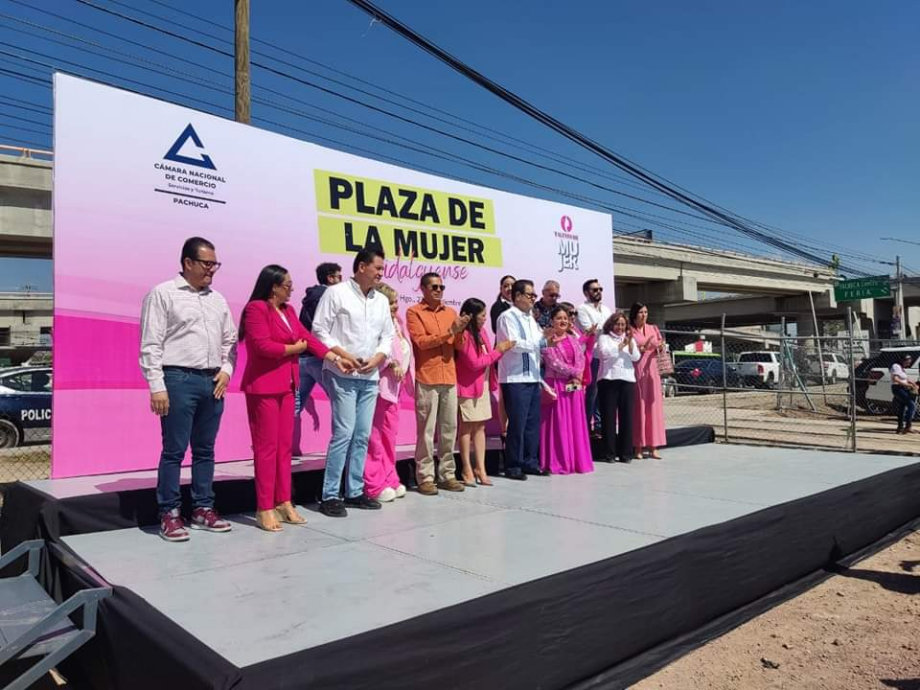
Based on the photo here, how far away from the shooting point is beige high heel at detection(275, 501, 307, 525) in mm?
3826

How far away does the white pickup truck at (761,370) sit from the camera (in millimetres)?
23562

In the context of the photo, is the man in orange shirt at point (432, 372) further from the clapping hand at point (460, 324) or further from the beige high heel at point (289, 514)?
the beige high heel at point (289, 514)

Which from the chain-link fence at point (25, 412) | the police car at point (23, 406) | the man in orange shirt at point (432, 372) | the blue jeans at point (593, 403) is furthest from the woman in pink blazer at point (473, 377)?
the police car at point (23, 406)

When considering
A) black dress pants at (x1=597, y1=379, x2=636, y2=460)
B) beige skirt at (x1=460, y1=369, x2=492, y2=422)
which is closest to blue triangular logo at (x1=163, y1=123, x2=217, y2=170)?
beige skirt at (x1=460, y1=369, x2=492, y2=422)

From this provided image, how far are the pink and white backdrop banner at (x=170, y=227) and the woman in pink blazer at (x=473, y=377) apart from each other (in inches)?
57.0

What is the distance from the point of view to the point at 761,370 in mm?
23844

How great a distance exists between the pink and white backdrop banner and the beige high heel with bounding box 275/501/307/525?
1522 mm

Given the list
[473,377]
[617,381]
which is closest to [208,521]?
[473,377]

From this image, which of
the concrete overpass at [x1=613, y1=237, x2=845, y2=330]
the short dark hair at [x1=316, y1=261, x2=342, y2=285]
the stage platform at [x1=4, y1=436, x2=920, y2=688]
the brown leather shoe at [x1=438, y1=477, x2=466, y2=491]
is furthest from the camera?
the concrete overpass at [x1=613, y1=237, x2=845, y2=330]

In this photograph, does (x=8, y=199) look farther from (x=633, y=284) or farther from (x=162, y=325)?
(x=633, y=284)

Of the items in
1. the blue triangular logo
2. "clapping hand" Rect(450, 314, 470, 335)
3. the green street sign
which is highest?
the green street sign

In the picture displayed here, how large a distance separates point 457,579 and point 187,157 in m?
3.76

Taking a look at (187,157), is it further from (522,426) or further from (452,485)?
(522,426)

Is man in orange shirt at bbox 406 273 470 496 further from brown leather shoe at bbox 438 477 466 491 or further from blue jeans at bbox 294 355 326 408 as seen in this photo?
blue jeans at bbox 294 355 326 408
